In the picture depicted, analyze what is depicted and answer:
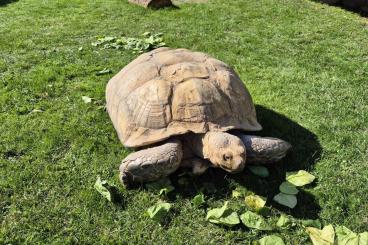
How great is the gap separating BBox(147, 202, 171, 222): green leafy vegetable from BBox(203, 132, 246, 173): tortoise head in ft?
1.72

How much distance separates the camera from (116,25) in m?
8.17

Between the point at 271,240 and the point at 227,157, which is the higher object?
the point at 227,157

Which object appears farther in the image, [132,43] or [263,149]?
[132,43]

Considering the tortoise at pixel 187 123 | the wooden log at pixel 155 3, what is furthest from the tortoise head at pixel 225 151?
the wooden log at pixel 155 3

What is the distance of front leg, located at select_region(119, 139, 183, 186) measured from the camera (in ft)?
12.1

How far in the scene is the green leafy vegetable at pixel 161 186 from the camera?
12.5 feet

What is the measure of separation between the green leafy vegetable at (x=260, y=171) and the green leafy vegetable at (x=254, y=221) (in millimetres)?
510

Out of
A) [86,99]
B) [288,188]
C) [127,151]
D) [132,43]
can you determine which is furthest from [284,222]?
[132,43]

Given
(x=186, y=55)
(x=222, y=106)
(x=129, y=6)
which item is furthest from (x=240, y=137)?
(x=129, y=6)

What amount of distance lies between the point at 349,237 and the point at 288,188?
68 centimetres

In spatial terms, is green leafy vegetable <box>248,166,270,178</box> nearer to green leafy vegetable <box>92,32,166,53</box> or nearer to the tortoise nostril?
the tortoise nostril

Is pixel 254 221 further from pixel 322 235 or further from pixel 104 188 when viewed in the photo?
pixel 104 188

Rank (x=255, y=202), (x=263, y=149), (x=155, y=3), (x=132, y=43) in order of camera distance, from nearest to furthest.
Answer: (x=255, y=202)
(x=263, y=149)
(x=132, y=43)
(x=155, y=3)

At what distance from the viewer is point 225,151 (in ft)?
11.7
